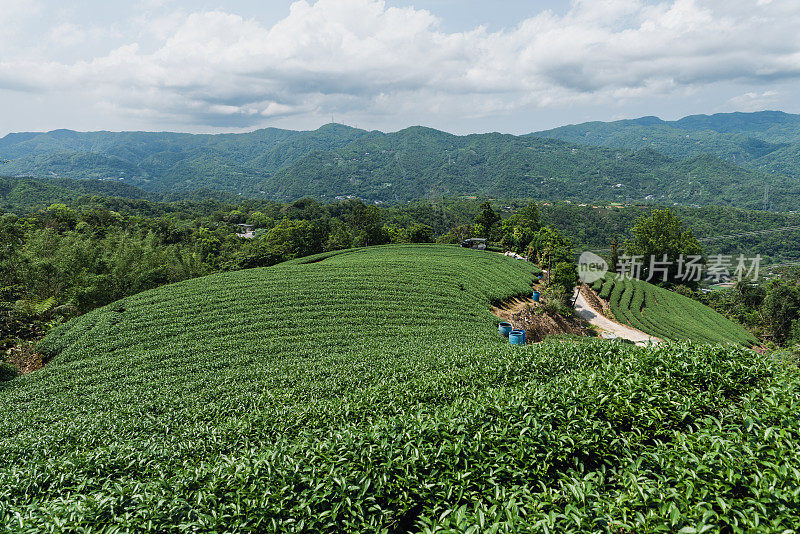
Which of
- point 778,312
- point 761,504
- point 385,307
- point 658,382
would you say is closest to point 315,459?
point 761,504

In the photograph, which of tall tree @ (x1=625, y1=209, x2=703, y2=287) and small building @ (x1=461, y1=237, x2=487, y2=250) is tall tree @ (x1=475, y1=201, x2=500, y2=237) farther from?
tall tree @ (x1=625, y1=209, x2=703, y2=287)

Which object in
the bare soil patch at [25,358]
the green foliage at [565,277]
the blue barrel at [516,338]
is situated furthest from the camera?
the green foliage at [565,277]

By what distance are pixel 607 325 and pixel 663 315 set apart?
11.1m

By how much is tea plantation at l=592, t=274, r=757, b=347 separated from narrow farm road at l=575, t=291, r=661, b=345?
5.85 feet

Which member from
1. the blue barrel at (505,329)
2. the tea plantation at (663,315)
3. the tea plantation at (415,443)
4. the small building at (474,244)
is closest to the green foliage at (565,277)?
the tea plantation at (663,315)

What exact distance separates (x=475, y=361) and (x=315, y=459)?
20.2 ft

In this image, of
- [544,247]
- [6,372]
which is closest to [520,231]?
[544,247]

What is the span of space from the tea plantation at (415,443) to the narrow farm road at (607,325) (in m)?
22.5

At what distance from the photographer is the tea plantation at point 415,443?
3.49 metres

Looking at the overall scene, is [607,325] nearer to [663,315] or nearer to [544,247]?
[663,315]

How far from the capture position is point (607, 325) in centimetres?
2955

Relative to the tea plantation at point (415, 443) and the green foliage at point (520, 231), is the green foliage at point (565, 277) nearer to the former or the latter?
the green foliage at point (520, 231)

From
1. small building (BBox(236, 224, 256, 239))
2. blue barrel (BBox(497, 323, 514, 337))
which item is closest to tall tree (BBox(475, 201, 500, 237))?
blue barrel (BBox(497, 323, 514, 337))

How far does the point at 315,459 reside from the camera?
4586 mm
